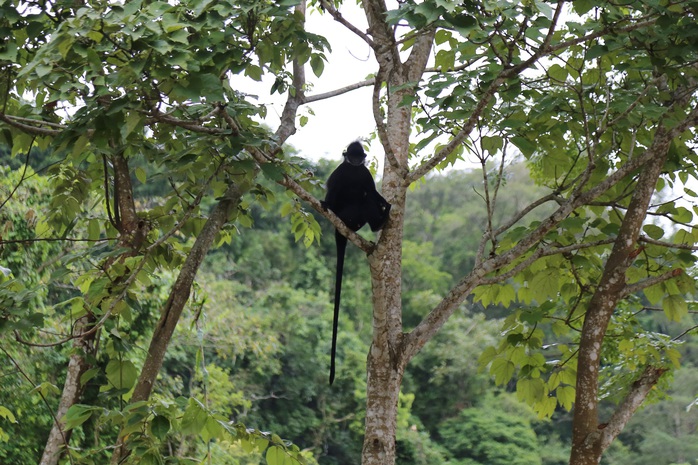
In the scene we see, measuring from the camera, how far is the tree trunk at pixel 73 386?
2270 millimetres

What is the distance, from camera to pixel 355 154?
3.61 meters

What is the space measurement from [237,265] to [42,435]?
770 centimetres

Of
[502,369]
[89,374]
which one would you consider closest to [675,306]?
[502,369]

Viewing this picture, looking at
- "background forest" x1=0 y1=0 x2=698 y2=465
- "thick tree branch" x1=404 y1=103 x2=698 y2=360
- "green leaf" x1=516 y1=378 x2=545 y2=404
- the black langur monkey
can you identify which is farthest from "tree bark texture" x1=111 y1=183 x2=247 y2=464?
"green leaf" x1=516 y1=378 x2=545 y2=404

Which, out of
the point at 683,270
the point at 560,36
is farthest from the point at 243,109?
the point at 683,270

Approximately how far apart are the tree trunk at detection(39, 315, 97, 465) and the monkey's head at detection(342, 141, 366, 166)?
5.05 feet

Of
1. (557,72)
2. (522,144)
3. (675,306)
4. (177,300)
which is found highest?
(557,72)

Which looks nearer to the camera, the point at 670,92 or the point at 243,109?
the point at 243,109

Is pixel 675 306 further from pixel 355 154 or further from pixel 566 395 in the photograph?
pixel 355 154

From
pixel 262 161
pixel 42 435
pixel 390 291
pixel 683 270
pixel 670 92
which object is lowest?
pixel 42 435

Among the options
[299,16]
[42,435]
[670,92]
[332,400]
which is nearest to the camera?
[299,16]

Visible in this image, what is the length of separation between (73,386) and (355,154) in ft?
5.62

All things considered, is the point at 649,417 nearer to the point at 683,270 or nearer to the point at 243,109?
the point at 683,270

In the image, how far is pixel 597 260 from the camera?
2873 mm
